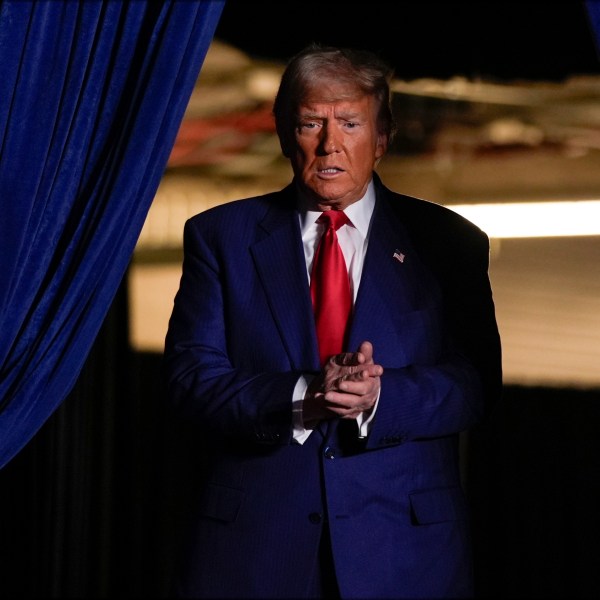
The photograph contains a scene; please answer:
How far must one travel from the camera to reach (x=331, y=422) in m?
2.34

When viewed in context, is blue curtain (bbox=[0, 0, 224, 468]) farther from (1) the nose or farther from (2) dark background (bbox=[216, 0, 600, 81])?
(2) dark background (bbox=[216, 0, 600, 81])

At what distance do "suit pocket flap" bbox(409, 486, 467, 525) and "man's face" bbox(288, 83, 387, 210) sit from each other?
65cm

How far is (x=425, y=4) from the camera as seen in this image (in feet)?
14.3

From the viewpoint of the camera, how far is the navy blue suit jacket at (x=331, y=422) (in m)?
2.29

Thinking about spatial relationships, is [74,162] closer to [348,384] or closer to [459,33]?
[348,384]

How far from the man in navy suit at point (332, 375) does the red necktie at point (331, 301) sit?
0.09ft

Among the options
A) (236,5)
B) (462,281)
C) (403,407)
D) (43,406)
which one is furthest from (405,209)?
(236,5)

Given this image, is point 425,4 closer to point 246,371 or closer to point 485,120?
point 485,120

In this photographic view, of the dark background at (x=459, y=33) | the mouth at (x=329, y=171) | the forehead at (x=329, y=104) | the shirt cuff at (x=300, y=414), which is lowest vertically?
the shirt cuff at (x=300, y=414)

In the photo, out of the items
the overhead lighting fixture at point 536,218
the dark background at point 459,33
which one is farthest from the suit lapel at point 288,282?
the dark background at point 459,33

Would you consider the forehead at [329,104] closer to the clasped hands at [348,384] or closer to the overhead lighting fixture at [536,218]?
the clasped hands at [348,384]

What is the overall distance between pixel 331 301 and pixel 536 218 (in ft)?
6.68

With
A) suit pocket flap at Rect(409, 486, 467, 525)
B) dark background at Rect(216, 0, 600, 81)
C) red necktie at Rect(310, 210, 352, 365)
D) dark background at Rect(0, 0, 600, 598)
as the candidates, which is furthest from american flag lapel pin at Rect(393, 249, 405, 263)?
dark background at Rect(216, 0, 600, 81)

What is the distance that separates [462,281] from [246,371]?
0.50 metres
